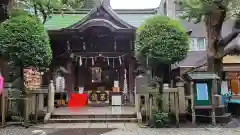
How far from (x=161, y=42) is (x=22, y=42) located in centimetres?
533

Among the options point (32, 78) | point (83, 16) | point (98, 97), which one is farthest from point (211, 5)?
point (83, 16)

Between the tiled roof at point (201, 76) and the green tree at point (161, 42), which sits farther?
the tiled roof at point (201, 76)

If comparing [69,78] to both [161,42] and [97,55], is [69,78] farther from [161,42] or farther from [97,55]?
[161,42]

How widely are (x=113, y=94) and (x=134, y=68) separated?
2285 mm

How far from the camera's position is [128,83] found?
52.1 ft

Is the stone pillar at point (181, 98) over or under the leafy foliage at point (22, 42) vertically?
under

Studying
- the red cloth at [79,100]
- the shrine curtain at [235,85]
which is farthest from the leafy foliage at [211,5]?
the shrine curtain at [235,85]

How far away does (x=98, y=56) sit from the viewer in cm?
1501

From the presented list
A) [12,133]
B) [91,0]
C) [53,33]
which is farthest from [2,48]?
[91,0]

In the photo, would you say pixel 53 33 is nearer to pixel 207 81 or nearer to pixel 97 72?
pixel 97 72

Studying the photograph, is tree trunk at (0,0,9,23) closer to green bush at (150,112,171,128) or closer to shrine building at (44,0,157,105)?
shrine building at (44,0,157,105)

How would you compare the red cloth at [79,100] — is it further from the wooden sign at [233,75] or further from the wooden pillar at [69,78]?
the wooden sign at [233,75]

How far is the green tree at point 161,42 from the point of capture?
9.27 meters

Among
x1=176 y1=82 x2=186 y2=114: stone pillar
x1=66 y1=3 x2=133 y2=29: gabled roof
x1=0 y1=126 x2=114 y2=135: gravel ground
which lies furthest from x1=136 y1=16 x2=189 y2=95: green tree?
x1=66 y1=3 x2=133 y2=29: gabled roof
